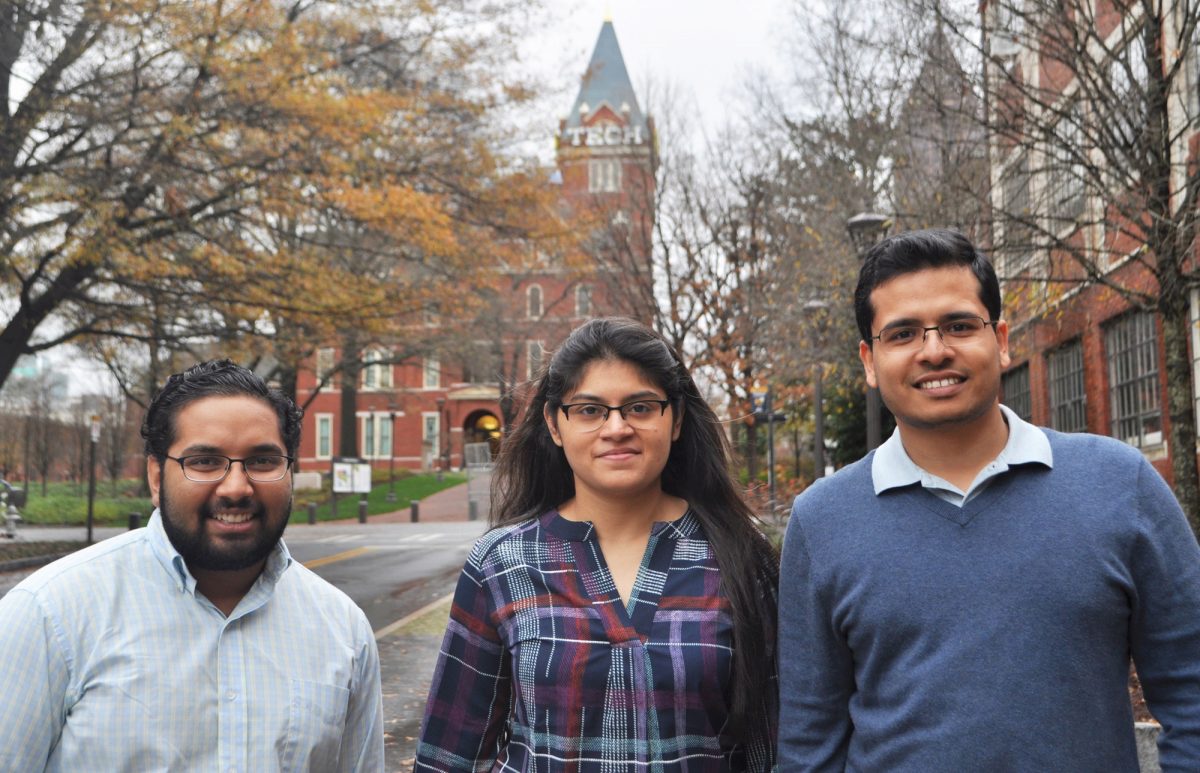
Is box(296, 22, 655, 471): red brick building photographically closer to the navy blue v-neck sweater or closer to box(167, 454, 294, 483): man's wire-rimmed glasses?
box(167, 454, 294, 483): man's wire-rimmed glasses

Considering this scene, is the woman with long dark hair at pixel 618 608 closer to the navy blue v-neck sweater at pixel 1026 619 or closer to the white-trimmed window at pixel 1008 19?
the navy blue v-neck sweater at pixel 1026 619

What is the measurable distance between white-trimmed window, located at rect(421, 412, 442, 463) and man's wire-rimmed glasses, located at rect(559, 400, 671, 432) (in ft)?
197

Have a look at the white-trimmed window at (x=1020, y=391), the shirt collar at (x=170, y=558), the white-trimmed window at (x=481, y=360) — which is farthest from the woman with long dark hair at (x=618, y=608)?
the white-trimmed window at (x=481, y=360)

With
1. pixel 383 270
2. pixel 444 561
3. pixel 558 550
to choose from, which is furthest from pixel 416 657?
pixel 383 270

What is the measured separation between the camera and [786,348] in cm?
2069

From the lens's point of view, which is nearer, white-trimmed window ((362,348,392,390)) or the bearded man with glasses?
the bearded man with glasses

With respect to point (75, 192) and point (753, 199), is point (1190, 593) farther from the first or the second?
point (753, 199)

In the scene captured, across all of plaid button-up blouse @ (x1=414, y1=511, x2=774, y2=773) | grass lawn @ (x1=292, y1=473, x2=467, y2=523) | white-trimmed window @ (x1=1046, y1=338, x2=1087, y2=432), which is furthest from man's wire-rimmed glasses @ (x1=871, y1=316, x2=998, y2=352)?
grass lawn @ (x1=292, y1=473, x2=467, y2=523)

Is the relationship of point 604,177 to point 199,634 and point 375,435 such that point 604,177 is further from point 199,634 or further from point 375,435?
point 375,435

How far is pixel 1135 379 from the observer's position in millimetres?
16469

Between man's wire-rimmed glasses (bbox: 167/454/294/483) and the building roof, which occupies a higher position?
the building roof

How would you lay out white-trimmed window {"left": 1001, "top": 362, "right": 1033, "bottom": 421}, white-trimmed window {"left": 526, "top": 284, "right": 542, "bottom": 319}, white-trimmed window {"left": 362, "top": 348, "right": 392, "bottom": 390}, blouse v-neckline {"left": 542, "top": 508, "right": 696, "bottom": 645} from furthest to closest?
white-trimmed window {"left": 526, "top": 284, "right": 542, "bottom": 319}, white-trimmed window {"left": 362, "top": 348, "right": 392, "bottom": 390}, white-trimmed window {"left": 1001, "top": 362, "right": 1033, "bottom": 421}, blouse v-neckline {"left": 542, "top": 508, "right": 696, "bottom": 645}

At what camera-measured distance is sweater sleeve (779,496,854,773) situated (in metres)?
2.35

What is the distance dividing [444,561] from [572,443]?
669 inches
